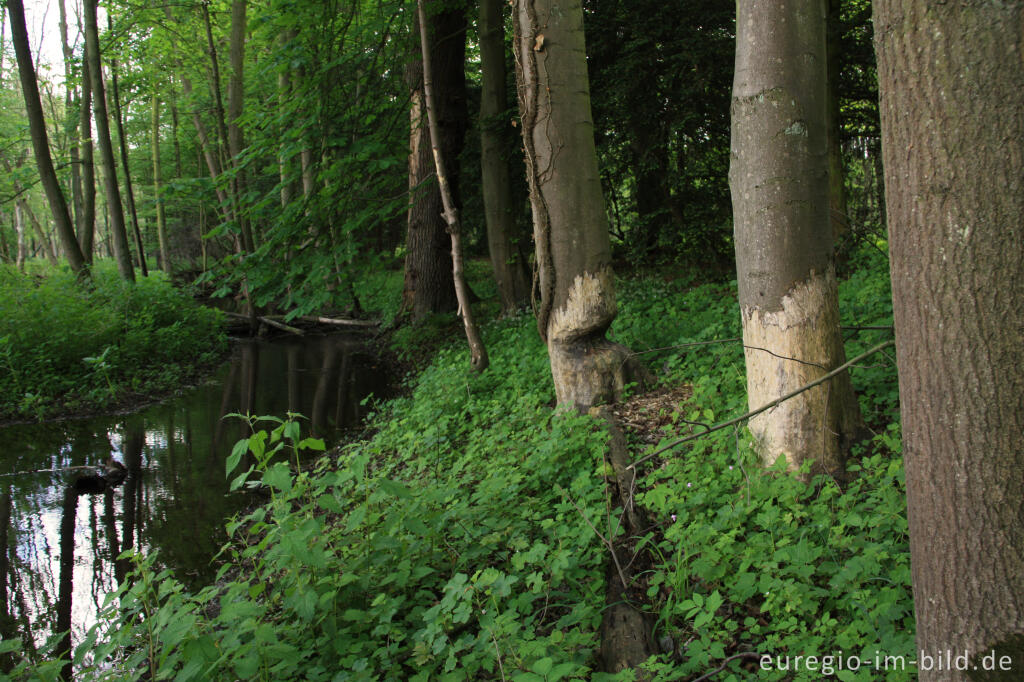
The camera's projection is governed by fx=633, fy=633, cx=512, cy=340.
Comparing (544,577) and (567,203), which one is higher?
(567,203)

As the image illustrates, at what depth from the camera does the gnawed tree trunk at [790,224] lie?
138 inches

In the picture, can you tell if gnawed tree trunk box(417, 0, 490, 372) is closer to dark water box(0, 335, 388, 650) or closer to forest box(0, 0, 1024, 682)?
forest box(0, 0, 1024, 682)

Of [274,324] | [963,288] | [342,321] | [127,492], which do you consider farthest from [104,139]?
[963,288]

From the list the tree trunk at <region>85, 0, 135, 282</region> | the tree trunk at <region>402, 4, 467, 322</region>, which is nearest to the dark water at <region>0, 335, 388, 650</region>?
the tree trunk at <region>402, 4, 467, 322</region>

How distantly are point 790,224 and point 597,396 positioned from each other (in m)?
2.31

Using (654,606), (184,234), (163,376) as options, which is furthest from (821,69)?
(184,234)

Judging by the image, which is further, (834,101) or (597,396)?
(834,101)

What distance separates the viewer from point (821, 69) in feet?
11.9

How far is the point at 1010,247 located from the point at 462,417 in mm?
4970

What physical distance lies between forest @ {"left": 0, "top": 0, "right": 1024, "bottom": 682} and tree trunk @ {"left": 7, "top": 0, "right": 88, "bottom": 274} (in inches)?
2.5

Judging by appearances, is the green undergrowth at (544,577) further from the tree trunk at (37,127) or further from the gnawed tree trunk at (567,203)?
the tree trunk at (37,127)

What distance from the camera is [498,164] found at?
10.2 m

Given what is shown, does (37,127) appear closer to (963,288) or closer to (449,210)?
(449,210)

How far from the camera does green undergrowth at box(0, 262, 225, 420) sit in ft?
31.7
